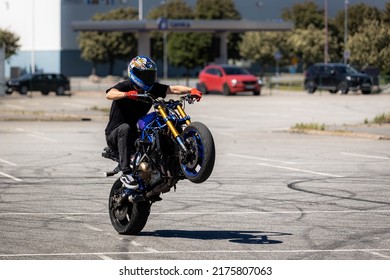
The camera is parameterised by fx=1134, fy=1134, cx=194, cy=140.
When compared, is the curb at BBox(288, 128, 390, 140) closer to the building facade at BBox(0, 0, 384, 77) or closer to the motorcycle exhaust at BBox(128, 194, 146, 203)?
the motorcycle exhaust at BBox(128, 194, 146, 203)

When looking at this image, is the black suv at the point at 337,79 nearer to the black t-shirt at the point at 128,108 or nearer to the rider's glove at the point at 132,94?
the black t-shirt at the point at 128,108

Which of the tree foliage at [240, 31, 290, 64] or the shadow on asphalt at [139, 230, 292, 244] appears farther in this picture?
the tree foliage at [240, 31, 290, 64]

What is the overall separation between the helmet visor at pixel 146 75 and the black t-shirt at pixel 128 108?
8 centimetres

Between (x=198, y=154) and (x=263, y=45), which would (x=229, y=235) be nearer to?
(x=198, y=154)

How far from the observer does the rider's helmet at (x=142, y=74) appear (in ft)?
39.1

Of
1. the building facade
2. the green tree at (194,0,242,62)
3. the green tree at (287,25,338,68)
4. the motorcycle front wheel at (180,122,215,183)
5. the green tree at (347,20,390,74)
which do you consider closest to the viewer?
the motorcycle front wheel at (180,122,215,183)

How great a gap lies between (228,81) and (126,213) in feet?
165

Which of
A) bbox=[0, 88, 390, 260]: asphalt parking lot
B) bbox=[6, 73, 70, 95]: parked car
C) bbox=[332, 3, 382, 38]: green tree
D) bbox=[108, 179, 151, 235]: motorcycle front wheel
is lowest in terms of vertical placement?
bbox=[6, 73, 70, 95]: parked car

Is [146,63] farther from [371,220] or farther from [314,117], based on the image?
[314,117]

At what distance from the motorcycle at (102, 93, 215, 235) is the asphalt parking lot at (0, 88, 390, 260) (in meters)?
0.31

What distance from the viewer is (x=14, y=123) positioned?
35.8 metres

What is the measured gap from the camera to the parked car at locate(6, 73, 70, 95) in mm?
71188

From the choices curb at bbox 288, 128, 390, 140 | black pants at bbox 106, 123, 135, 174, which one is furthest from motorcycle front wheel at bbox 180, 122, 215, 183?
curb at bbox 288, 128, 390, 140
